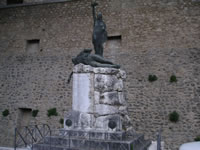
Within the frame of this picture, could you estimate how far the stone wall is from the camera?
9602 mm

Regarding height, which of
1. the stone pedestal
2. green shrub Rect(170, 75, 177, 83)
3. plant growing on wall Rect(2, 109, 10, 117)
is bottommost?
plant growing on wall Rect(2, 109, 10, 117)

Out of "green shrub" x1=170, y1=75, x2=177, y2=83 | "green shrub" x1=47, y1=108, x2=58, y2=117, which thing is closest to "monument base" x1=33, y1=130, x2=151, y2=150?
"green shrub" x1=170, y1=75, x2=177, y2=83

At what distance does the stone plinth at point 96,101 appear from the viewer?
4.46 metres

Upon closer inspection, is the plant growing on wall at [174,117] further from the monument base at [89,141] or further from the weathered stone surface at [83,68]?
the weathered stone surface at [83,68]

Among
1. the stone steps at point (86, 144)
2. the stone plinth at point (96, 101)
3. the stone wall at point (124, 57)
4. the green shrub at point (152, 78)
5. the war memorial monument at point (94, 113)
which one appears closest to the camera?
the stone steps at point (86, 144)

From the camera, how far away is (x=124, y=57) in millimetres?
10789

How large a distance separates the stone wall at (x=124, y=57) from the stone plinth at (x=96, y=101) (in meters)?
5.40

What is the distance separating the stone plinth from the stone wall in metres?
5.40

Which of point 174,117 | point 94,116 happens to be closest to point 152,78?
point 174,117

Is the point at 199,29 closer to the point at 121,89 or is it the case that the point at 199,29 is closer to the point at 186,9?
the point at 186,9

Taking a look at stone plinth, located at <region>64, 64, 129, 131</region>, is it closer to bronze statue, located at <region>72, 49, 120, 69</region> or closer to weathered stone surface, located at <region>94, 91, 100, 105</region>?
weathered stone surface, located at <region>94, 91, 100, 105</region>

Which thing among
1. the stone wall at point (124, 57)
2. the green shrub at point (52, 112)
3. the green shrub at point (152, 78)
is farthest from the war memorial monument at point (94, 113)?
the green shrub at point (52, 112)

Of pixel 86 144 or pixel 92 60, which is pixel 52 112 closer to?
pixel 92 60

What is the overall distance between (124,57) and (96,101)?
6502 millimetres
